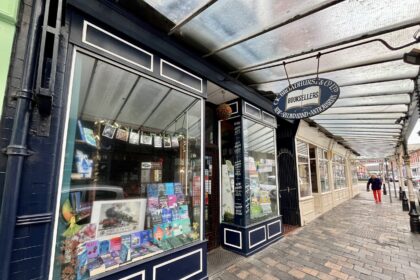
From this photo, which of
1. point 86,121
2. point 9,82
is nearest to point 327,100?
point 86,121

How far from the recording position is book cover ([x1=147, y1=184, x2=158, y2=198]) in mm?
2992

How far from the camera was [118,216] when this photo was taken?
2.64m

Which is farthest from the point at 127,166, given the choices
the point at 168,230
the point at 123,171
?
the point at 168,230

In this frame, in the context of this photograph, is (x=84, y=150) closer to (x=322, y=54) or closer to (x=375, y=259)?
(x=322, y=54)

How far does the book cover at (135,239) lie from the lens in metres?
2.66

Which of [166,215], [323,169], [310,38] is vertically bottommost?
[166,215]

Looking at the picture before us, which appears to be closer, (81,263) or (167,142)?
(81,263)

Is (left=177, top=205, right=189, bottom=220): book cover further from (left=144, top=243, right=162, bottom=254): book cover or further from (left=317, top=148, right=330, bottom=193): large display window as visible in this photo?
(left=317, top=148, right=330, bottom=193): large display window

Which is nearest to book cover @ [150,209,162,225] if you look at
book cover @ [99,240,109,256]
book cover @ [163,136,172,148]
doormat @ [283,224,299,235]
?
book cover @ [99,240,109,256]

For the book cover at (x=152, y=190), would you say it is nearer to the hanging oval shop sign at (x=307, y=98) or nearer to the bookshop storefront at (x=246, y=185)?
the bookshop storefront at (x=246, y=185)

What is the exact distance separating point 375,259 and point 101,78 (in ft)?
18.9

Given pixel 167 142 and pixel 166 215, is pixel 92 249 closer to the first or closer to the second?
pixel 166 215

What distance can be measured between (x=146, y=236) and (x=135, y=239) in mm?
158

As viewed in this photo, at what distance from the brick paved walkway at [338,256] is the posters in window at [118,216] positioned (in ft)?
5.41
